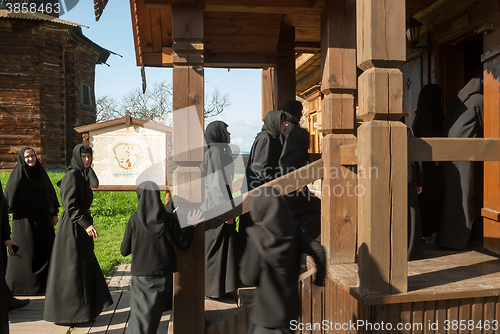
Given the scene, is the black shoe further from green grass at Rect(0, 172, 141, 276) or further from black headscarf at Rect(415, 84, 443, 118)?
black headscarf at Rect(415, 84, 443, 118)

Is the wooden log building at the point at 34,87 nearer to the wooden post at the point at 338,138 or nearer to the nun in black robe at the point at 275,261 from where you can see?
the wooden post at the point at 338,138

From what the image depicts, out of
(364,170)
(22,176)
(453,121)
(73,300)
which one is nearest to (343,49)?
(364,170)

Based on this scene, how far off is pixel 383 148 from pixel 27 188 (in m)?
4.99

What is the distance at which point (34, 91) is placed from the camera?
20547 millimetres

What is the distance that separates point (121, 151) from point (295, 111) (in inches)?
202

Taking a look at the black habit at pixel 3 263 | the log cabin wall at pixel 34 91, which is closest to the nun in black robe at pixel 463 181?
the black habit at pixel 3 263

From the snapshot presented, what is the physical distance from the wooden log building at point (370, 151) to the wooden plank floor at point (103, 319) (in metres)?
0.35

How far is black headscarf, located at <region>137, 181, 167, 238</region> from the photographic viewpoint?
12.2 feet

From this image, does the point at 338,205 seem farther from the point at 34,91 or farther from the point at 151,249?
the point at 34,91

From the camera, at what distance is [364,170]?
3.00 meters

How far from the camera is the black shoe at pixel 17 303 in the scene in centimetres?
540

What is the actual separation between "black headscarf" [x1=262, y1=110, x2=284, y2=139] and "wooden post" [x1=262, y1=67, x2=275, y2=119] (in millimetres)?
2839

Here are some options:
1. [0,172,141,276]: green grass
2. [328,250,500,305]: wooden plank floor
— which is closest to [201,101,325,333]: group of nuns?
[328,250,500,305]: wooden plank floor

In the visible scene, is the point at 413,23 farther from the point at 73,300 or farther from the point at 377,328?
the point at 73,300
